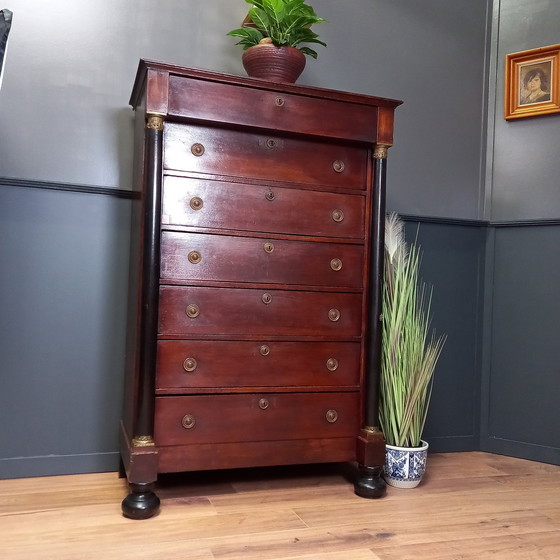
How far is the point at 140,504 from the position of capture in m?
1.77

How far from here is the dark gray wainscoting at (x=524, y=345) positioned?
2.58 meters

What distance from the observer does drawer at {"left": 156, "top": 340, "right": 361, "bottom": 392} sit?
6.14 ft

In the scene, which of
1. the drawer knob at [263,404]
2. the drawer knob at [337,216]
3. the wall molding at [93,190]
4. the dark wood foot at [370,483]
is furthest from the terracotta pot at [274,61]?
the dark wood foot at [370,483]

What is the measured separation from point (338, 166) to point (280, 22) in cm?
53

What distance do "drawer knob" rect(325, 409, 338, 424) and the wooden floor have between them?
0.26 metres

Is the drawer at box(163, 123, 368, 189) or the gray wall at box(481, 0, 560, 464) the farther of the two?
the gray wall at box(481, 0, 560, 464)

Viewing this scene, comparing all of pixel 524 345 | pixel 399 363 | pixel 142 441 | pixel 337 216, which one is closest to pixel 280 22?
pixel 337 216

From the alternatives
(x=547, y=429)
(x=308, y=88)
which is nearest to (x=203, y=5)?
(x=308, y=88)

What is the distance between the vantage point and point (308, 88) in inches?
77.8

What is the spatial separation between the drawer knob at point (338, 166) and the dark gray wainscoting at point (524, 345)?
1.08m

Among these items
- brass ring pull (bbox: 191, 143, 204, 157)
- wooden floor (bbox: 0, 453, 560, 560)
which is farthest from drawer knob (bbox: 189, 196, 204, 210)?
wooden floor (bbox: 0, 453, 560, 560)

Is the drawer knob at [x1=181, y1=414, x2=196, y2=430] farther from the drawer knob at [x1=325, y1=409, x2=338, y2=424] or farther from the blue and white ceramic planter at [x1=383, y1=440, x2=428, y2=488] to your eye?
the blue and white ceramic planter at [x1=383, y1=440, x2=428, y2=488]

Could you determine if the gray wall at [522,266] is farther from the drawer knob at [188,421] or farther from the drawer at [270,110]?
the drawer knob at [188,421]

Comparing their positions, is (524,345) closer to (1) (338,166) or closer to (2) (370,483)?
(2) (370,483)
